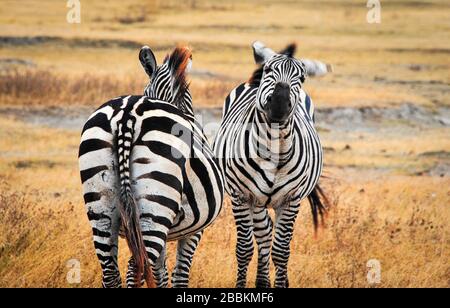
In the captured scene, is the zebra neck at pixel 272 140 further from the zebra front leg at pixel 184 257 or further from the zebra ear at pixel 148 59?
the zebra ear at pixel 148 59

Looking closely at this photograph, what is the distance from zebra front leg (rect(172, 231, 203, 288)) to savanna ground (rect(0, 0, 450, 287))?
1495 mm

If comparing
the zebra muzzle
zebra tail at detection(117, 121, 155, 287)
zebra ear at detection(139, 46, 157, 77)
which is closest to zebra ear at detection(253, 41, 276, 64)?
the zebra muzzle

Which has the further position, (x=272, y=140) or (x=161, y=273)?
(x=272, y=140)

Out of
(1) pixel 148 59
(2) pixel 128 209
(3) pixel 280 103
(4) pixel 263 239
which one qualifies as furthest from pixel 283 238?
(2) pixel 128 209

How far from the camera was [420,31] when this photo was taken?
30781mm

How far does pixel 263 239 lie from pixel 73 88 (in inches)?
558

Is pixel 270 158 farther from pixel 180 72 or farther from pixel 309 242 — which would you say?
pixel 309 242

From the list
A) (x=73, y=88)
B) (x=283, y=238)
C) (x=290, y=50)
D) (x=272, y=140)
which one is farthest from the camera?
(x=73, y=88)

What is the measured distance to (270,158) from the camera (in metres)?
7.47

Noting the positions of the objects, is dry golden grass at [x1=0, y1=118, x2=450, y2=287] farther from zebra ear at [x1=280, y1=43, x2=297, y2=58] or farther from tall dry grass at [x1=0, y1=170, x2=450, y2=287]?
zebra ear at [x1=280, y1=43, x2=297, y2=58]

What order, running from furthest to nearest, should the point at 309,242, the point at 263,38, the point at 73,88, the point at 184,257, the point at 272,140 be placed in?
the point at 263,38
the point at 73,88
the point at 309,242
the point at 272,140
the point at 184,257

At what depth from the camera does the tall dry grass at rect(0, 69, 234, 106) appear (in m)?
20.5

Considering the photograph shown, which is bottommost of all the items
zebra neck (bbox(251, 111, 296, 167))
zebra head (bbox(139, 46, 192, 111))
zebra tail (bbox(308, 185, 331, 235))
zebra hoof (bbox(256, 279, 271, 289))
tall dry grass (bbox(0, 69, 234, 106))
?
zebra hoof (bbox(256, 279, 271, 289))
